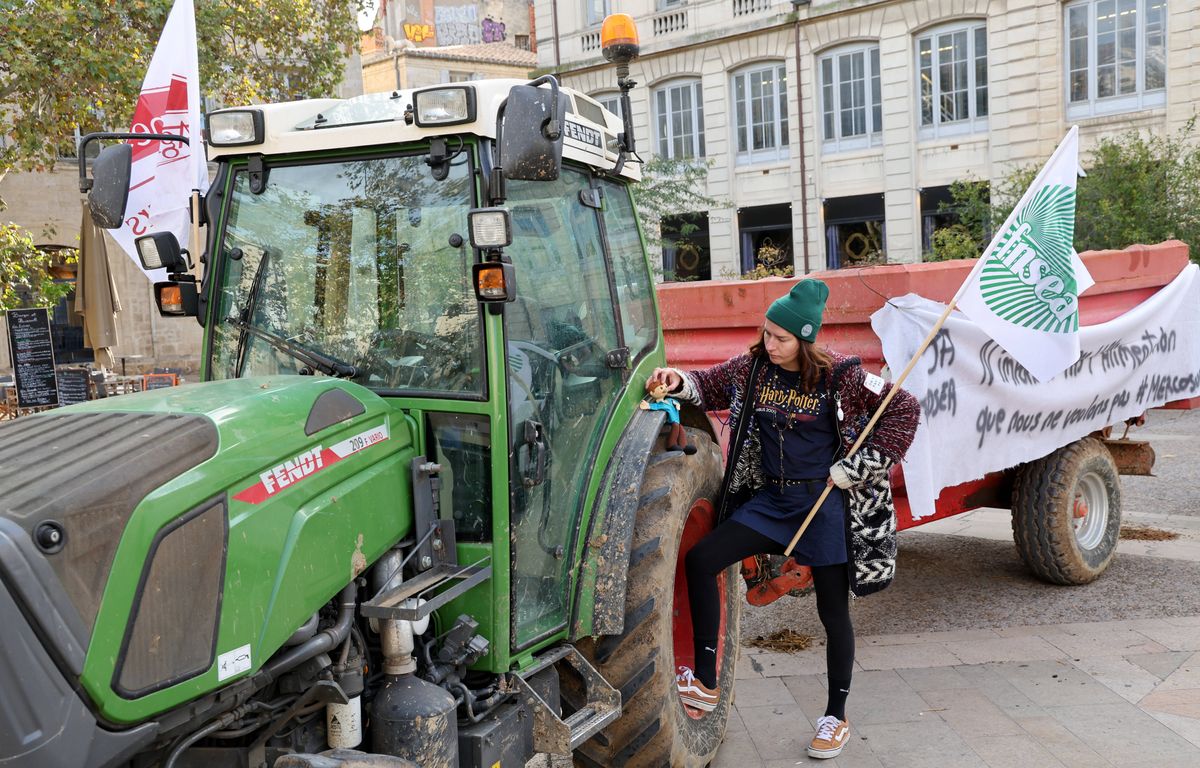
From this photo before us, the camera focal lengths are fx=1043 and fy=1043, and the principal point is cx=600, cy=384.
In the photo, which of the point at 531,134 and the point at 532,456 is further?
the point at 532,456

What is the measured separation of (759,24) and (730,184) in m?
3.78

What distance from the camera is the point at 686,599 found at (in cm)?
453

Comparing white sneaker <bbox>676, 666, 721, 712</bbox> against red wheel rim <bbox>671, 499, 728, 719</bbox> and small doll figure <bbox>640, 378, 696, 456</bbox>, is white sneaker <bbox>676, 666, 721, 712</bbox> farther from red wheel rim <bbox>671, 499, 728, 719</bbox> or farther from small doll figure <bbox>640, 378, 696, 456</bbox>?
small doll figure <bbox>640, 378, 696, 456</bbox>

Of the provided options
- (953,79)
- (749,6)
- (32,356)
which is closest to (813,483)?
(32,356)

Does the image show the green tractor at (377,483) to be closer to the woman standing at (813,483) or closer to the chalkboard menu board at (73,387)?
the woman standing at (813,483)

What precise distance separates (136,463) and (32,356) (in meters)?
10.4

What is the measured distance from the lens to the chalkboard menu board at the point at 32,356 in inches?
442

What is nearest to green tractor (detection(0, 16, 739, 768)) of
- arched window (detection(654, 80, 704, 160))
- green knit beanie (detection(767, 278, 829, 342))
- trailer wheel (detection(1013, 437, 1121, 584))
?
green knit beanie (detection(767, 278, 829, 342))

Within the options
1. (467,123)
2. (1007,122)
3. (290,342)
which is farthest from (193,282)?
(1007,122)

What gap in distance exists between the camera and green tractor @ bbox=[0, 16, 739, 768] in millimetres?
2232

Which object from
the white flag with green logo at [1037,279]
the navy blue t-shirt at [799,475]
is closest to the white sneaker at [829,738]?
the navy blue t-shirt at [799,475]

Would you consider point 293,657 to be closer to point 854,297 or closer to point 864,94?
point 854,297

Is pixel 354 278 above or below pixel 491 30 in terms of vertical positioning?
below

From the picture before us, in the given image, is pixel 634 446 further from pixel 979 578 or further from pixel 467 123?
pixel 979 578
